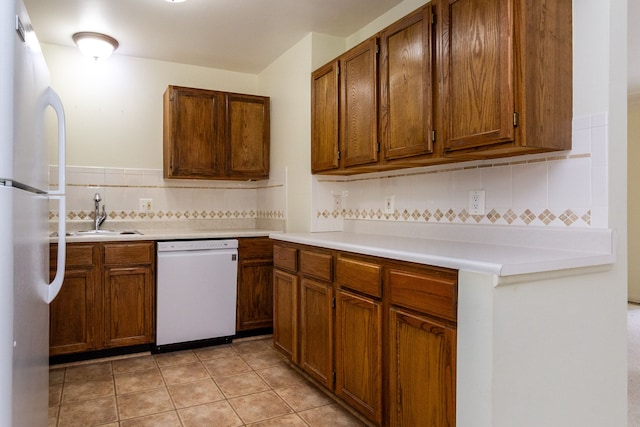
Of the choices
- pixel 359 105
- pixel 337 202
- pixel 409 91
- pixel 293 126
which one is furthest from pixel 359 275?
pixel 293 126

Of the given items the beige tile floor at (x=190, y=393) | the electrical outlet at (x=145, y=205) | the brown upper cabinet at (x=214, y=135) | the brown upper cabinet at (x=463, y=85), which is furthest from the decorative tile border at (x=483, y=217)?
the electrical outlet at (x=145, y=205)

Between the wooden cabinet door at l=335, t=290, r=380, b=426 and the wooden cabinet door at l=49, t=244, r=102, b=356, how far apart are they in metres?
1.89

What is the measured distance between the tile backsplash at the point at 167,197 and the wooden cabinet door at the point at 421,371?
2058mm

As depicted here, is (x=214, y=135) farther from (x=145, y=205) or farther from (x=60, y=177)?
(x=60, y=177)

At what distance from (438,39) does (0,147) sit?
1829 millimetres

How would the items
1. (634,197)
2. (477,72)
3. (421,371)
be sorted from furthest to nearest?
(634,197)
(477,72)
(421,371)

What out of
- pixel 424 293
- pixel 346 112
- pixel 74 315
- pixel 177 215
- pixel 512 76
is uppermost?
pixel 346 112

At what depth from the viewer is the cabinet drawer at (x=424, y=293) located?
60.4 inches

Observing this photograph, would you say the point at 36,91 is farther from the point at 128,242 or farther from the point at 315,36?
the point at 315,36

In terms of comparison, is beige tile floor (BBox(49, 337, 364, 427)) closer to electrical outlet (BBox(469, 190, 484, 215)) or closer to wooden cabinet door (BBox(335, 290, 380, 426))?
wooden cabinet door (BBox(335, 290, 380, 426))

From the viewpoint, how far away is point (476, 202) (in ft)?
7.20

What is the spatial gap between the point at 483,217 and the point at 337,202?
137 cm

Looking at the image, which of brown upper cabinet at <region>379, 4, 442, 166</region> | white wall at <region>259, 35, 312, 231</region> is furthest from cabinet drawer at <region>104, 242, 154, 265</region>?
brown upper cabinet at <region>379, 4, 442, 166</region>

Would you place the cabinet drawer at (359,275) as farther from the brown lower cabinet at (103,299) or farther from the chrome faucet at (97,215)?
the chrome faucet at (97,215)
